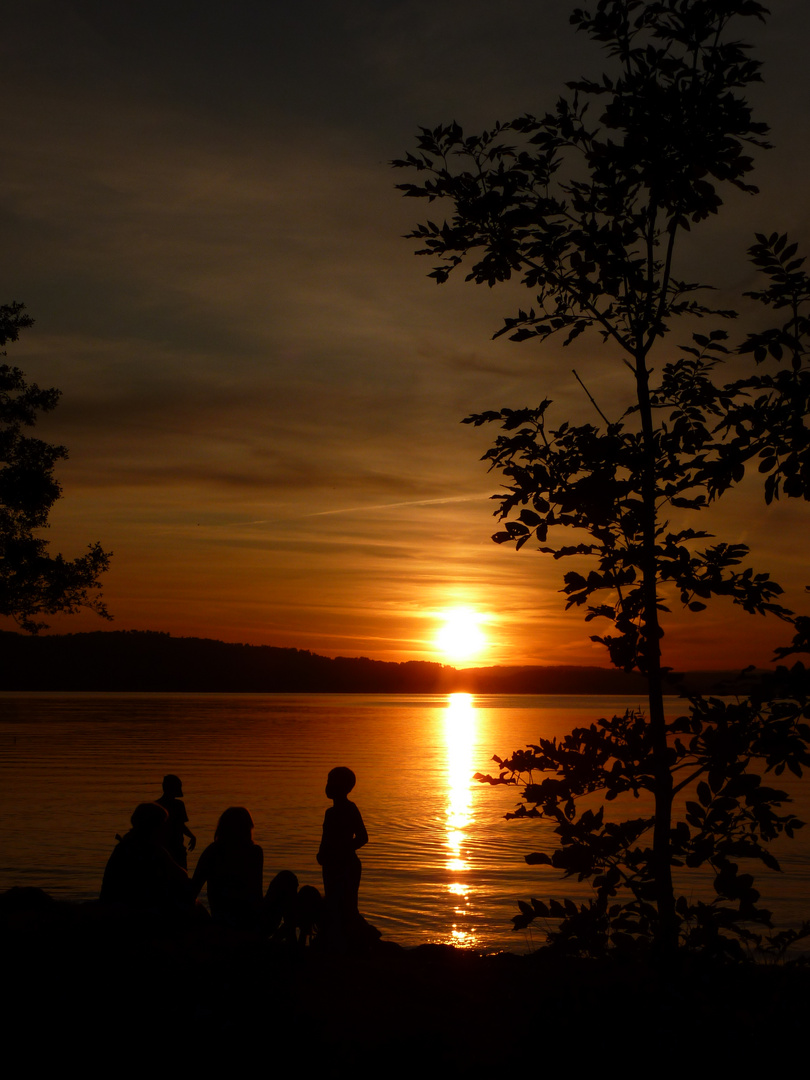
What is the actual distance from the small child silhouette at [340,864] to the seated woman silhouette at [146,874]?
1288mm

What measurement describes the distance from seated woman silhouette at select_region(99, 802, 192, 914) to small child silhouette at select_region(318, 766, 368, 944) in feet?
4.23

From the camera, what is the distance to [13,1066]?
16.6 ft

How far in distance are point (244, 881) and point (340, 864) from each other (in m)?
0.88

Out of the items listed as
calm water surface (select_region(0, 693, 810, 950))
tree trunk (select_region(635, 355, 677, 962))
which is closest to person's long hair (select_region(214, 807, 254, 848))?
tree trunk (select_region(635, 355, 677, 962))

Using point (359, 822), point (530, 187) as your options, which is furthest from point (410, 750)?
point (530, 187)

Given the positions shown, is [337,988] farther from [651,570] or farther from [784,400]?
[784,400]

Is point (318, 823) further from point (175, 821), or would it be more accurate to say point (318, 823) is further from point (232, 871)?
point (232, 871)

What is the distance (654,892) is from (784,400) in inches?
120

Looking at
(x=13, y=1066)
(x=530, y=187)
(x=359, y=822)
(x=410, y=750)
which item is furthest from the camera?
(x=410, y=750)

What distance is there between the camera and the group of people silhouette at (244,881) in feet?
26.5

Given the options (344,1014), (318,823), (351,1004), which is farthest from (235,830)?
(318,823)

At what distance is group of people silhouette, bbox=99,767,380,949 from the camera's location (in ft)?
26.5

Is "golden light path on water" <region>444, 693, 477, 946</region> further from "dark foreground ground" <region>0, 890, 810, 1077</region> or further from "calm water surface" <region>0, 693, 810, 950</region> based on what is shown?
"dark foreground ground" <region>0, 890, 810, 1077</region>

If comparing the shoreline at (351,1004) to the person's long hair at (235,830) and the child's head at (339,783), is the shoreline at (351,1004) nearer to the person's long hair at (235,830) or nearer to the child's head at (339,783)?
the person's long hair at (235,830)
